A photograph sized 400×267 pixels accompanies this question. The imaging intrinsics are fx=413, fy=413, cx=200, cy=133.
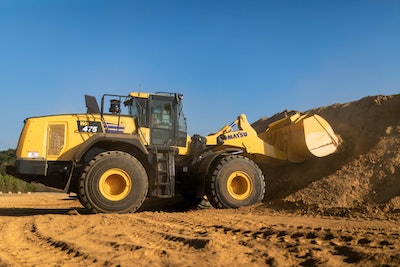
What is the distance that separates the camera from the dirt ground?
14.5 feet

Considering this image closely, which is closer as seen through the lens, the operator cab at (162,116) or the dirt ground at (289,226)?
the dirt ground at (289,226)

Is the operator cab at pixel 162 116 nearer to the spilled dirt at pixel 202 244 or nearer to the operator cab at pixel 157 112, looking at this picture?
the operator cab at pixel 157 112

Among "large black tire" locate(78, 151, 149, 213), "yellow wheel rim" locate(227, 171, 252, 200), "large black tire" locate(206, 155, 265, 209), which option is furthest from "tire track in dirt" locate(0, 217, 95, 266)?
"yellow wheel rim" locate(227, 171, 252, 200)

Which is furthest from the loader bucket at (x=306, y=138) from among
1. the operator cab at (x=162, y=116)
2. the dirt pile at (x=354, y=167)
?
the operator cab at (x=162, y=116)

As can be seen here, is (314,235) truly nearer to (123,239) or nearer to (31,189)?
(123,239)

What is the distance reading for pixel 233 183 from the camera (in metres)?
10.8

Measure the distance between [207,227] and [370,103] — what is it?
28.3ft

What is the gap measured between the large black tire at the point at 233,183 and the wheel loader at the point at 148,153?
0.03 meters

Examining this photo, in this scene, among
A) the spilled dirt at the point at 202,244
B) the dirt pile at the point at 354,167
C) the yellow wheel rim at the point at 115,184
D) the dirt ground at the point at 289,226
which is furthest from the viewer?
the dirt pile at the point at 354,167

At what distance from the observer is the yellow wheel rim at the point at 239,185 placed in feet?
34.7

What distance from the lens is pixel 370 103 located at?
512 inches

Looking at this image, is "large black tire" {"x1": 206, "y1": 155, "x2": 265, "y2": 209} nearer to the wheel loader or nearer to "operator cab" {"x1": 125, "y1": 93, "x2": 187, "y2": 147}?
the wheel loader

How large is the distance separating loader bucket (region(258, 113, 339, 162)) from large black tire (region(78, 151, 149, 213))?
4456 mm

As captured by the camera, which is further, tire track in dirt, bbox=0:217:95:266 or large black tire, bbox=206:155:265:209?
large black tire, bbox=206:155:265:209
